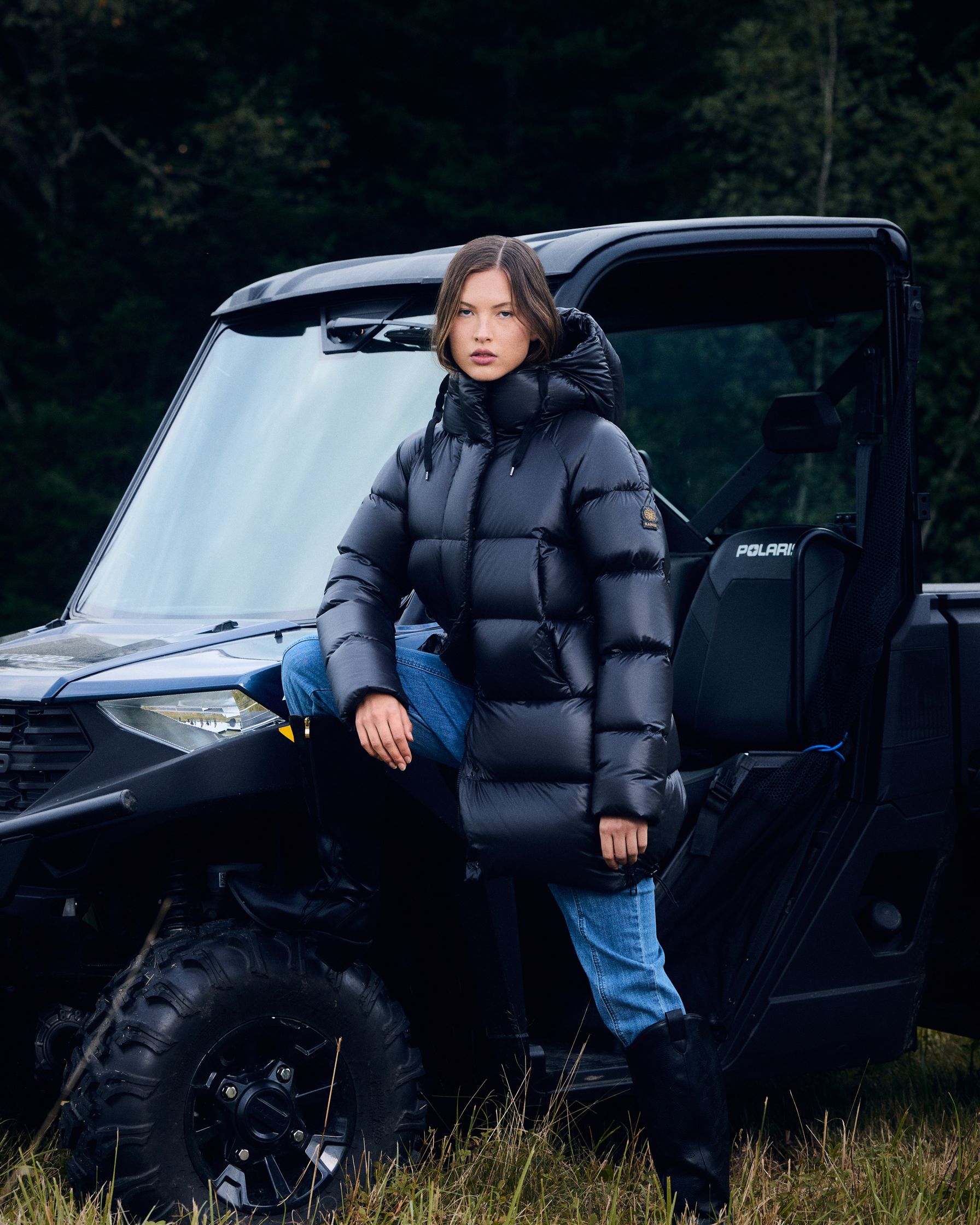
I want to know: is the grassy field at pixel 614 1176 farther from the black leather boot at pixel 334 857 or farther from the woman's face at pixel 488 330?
the woman's face at pixel 488 330

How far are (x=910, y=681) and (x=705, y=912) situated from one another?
2.48 ft

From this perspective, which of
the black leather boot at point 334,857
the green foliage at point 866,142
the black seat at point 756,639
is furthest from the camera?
the green foliage at point 866,142

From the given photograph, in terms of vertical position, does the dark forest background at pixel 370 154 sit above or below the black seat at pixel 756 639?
above

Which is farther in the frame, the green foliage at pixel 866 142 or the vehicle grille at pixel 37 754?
the green foliage at pixel 866 142

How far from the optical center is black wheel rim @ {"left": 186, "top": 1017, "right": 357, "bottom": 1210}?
10.2 feet

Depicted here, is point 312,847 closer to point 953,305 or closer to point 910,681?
point 910,681

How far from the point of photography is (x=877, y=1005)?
3.81 metres

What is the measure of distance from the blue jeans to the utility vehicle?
0.30 ft

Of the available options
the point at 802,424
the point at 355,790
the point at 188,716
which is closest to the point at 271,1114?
the point at 355,790

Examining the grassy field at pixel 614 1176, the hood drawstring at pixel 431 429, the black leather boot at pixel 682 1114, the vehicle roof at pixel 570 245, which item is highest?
the vehicle roof at pixel 570 245

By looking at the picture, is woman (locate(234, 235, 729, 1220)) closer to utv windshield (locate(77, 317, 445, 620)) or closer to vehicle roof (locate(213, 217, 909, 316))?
vehicle roof (locate(213, 217, 909, 316))

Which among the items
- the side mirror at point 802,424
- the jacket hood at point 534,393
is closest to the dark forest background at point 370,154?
the side mirror at point 802,424

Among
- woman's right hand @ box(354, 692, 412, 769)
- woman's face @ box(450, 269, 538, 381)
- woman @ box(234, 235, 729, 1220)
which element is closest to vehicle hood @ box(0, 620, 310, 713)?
woman @ box(234, 235, 729, 1220)

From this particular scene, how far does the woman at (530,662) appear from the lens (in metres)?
2.90
